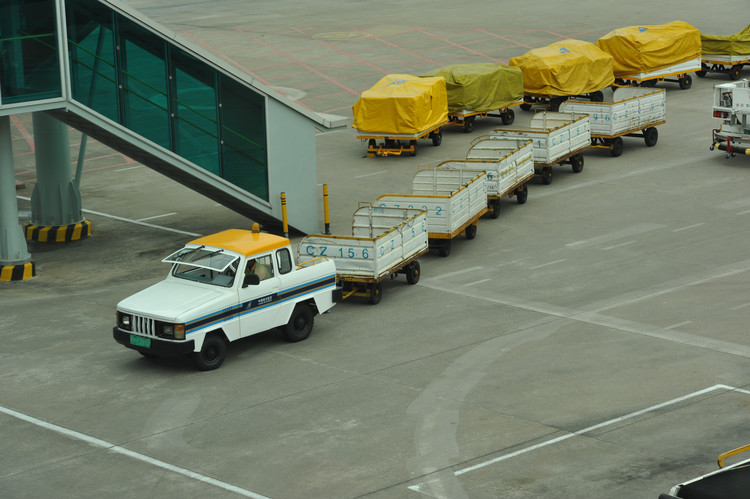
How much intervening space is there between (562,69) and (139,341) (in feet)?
84.2

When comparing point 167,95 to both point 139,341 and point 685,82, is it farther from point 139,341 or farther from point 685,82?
point 685,82

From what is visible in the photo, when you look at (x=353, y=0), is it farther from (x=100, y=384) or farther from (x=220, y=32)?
(x=100, y=384)

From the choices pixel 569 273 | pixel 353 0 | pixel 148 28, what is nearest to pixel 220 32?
pixel 353 0

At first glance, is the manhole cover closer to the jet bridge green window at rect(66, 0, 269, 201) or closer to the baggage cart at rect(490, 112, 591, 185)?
the baggage cart at rect(490, 112, 591, 185)

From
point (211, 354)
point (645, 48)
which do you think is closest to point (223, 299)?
point (211, 354)

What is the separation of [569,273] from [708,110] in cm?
1938

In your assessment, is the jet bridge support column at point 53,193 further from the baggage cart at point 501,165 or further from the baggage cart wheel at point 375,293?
the baggage cart wheel at point 375,293

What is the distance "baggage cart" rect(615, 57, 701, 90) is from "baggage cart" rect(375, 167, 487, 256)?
1857 centimetres

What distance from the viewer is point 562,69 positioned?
3938cm

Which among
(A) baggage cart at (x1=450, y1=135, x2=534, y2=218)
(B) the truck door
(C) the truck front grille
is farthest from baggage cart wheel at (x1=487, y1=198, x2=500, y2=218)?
(C) the truck front grille

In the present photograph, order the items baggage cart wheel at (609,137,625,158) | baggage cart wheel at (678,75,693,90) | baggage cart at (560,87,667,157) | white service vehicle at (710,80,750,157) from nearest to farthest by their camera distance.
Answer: white service vehicle at (710,80,750,157)
baggage cart at (560,87,667,157)
baggage cart wheel at (609,137,625,158)
baggage cart wheel at (678,75,693,90)

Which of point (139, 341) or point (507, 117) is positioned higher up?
point (507, 117)

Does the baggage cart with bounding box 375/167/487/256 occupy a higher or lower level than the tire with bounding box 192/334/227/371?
higher

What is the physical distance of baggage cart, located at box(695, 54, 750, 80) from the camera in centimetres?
4506
